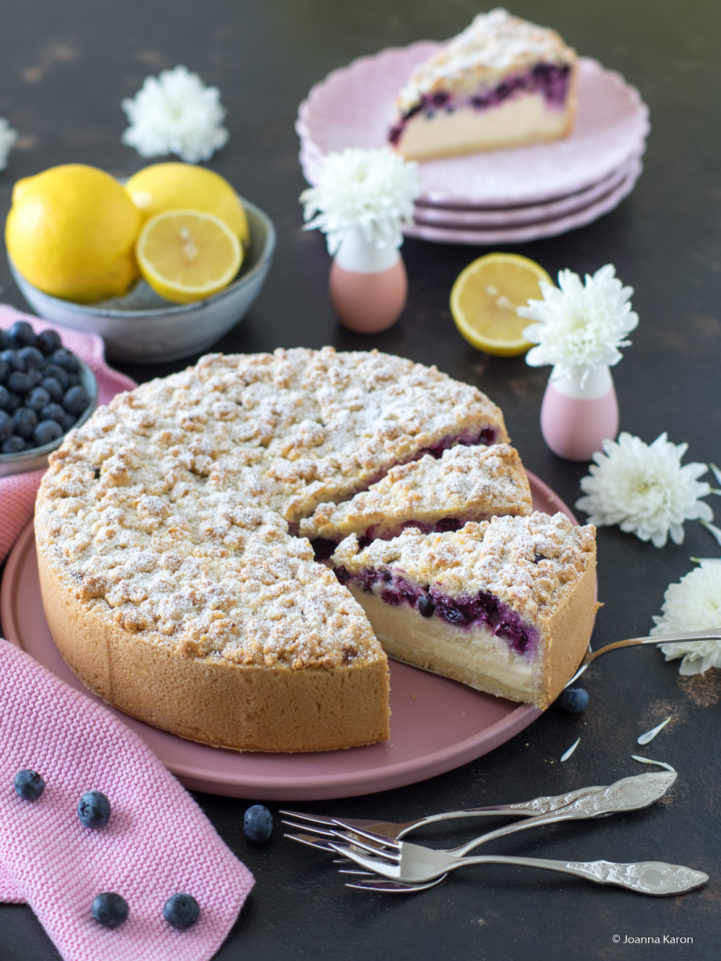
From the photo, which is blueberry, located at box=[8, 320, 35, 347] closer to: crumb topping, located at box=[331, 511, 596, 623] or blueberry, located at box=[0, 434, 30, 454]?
blueberry, located at box=[0, 434, 30, 454]

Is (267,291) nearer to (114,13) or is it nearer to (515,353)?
(515,353)

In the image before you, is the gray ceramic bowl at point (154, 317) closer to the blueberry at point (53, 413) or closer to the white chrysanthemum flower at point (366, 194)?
the white chrysanthemum flower at point (366, 194)

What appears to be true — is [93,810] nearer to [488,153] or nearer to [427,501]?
[427,501]

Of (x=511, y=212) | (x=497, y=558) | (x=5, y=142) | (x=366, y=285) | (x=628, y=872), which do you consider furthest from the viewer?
(x=5, y=142)

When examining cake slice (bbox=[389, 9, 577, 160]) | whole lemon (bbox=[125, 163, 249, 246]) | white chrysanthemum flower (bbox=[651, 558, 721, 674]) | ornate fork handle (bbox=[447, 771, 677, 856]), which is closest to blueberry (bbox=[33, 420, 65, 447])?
whole lemon (bbox=[125, 163, 249, 246])

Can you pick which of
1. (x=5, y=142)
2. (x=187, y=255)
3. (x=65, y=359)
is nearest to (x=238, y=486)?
(x=65, y=359)
